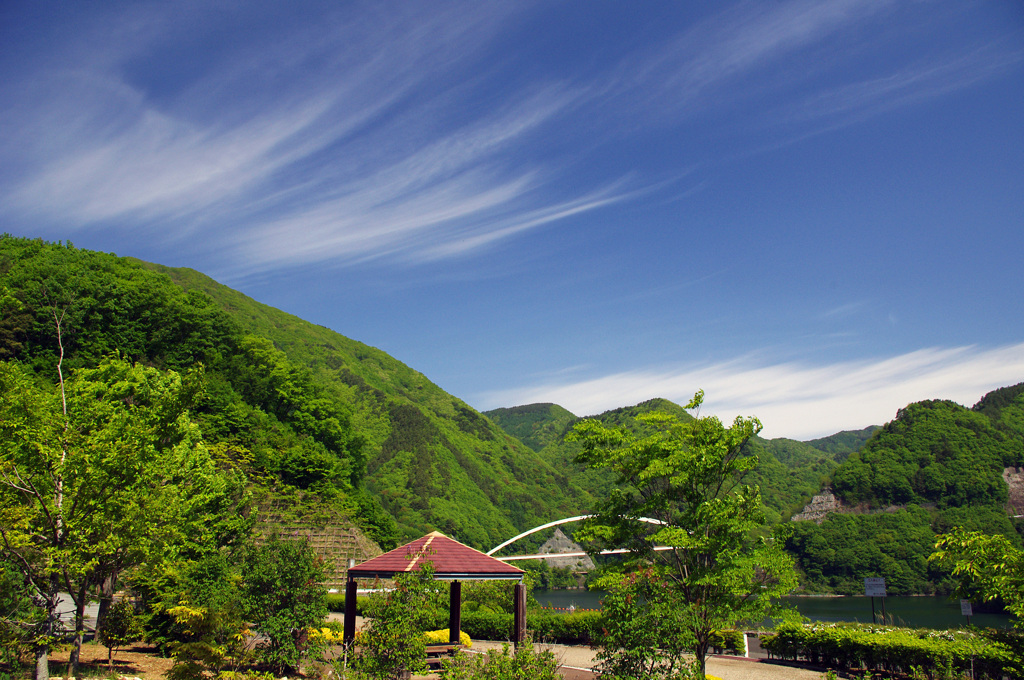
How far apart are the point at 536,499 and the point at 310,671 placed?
4754 inches

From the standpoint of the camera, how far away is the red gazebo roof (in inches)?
567

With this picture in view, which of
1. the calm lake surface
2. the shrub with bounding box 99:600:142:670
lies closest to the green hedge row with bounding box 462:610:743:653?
the shrub with bounding box 99:600:142:670

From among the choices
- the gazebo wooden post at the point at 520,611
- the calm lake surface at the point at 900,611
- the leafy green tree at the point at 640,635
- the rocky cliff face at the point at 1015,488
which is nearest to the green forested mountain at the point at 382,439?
the rocky cliff face at the point at 1015,488

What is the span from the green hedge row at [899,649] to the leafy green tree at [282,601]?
42.3ft

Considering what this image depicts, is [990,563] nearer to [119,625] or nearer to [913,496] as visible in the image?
[119,625]

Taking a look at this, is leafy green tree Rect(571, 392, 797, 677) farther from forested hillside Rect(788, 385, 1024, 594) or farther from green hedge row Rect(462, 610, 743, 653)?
forested hillside Rect(788, 385, 1024, 594)

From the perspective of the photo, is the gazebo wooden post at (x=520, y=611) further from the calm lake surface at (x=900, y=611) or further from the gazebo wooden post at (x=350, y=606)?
the calm lake surface at (x=900, y=611)

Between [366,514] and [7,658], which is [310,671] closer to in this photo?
[7,658]

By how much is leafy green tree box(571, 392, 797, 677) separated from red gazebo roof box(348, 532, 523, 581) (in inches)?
90.2

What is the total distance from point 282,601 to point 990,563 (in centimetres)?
1312

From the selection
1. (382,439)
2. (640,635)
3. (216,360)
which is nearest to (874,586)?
(640,635)

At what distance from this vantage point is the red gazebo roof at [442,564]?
47.3 ft

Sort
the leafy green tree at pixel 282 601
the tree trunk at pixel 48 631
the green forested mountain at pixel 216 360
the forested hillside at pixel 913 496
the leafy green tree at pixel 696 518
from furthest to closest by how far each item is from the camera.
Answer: the forested hillside at pixel 913 496 < the green forested mountain at pixel 216 360 < the leafy green tree at pixel 696 518 < the leafy green tree at pixel 282 601 < the tree trunk at pixel 48 631

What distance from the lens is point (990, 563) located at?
10672mm
